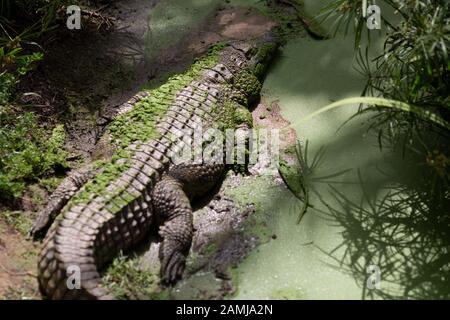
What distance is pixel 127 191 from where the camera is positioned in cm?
365

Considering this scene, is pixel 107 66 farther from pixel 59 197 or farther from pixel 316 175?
pixel 316 175

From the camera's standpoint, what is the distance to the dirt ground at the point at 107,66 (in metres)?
4.54

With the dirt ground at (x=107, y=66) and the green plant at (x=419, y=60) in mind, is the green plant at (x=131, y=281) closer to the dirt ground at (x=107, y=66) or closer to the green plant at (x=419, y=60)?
the dirt ground at (x=107, y=66)

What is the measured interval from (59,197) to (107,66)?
66.3 inches

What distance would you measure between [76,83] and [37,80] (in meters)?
0.32

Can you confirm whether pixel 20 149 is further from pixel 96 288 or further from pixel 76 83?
pixel 96 288

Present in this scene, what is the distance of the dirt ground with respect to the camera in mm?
4543

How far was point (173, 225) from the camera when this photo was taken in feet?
12.1

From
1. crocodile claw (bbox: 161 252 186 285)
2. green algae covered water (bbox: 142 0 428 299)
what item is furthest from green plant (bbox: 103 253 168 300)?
green algae covered water (bbox: 142 0 428 299)

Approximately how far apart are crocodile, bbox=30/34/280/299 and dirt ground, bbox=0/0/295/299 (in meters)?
0.24

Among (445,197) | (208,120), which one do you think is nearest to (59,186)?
(208,120)

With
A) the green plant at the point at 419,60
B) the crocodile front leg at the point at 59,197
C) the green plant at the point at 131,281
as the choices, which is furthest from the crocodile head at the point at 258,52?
the green plant at the point at 131,281

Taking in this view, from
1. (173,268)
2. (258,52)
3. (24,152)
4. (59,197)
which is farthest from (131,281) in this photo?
(258,52)

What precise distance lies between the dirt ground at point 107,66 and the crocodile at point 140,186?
243 millimetres
